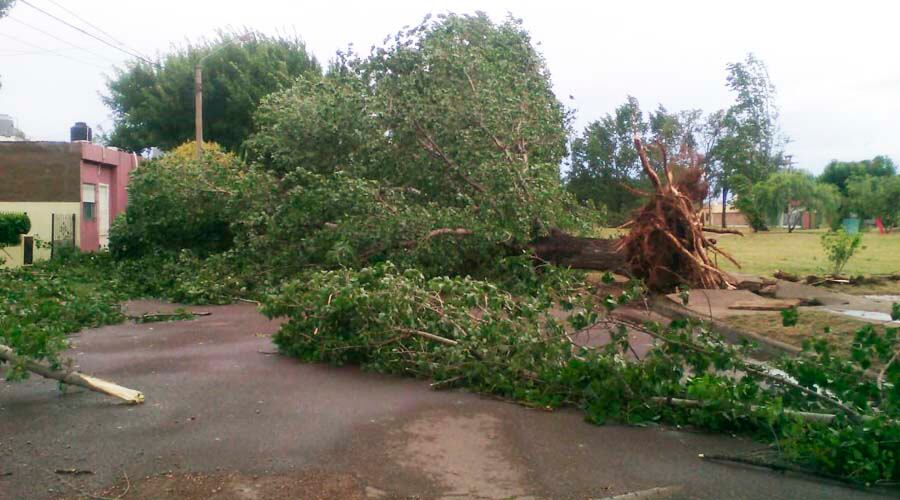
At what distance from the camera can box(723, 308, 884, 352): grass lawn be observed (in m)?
9.92

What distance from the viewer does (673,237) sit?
1348cm

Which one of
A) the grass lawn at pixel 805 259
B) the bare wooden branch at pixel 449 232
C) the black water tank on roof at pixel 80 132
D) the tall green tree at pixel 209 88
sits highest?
the tall green tree at pixel 209 88

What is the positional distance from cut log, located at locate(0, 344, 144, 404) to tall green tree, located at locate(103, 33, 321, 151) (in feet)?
92.7

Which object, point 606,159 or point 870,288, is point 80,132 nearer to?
point 606,159

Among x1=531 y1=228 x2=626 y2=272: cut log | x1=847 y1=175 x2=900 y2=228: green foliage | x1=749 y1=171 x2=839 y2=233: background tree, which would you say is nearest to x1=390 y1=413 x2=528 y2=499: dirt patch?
x1=531 y1=228 x2=626 y2=272: cut log

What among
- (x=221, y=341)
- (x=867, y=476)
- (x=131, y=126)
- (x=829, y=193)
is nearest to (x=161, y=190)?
(x=221, y=341)

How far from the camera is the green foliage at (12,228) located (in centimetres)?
2334

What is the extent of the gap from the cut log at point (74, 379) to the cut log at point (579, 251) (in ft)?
29.0

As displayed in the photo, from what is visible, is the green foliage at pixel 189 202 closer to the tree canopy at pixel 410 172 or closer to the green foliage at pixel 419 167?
the tree canopy at pixel 410 172

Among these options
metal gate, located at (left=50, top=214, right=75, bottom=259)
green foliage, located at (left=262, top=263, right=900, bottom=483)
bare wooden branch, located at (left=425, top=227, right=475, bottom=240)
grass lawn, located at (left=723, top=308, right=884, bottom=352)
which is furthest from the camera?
metal gate, located at (left=50, top=214, right=75, bottom=259)

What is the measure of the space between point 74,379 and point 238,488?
275 cm

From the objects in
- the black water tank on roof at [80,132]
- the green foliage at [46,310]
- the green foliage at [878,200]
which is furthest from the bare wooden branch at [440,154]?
the green foliage at [878,200]

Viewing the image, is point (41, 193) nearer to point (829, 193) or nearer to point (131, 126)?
point (131, 126)

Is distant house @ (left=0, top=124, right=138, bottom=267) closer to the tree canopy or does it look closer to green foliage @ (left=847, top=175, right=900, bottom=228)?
the tree canopy
